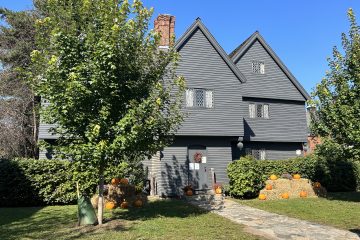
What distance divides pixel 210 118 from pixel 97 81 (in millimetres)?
12917

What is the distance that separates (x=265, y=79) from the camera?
90.5 feet

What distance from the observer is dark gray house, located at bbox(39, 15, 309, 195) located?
21797mm

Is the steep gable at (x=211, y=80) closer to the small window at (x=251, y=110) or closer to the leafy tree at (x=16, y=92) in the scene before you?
the small window at (x=251, y=110)

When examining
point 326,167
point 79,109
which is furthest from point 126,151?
point 326,167

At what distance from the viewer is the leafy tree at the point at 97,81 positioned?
10219 mm

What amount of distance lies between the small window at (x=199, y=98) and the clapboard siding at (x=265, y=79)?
4.64m

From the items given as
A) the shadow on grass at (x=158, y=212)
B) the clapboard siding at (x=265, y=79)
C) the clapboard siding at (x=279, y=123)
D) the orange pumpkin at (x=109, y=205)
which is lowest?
the shadow on grass at (x=158, y=212)

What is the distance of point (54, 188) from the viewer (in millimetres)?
17438

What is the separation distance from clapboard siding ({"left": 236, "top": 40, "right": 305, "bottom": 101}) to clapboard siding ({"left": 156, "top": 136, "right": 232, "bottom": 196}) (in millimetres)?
5562

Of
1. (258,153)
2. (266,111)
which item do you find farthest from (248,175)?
(266,111)

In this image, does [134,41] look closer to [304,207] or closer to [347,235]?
[347,235]

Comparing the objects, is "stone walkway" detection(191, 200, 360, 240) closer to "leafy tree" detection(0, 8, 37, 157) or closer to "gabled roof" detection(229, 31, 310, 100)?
"gabled roof" detection(229, 31, 310, 100)

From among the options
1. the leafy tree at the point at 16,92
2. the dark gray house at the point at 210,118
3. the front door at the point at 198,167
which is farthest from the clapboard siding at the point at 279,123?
the leafy tree at the point at 16,92

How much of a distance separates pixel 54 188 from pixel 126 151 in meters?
7.76
